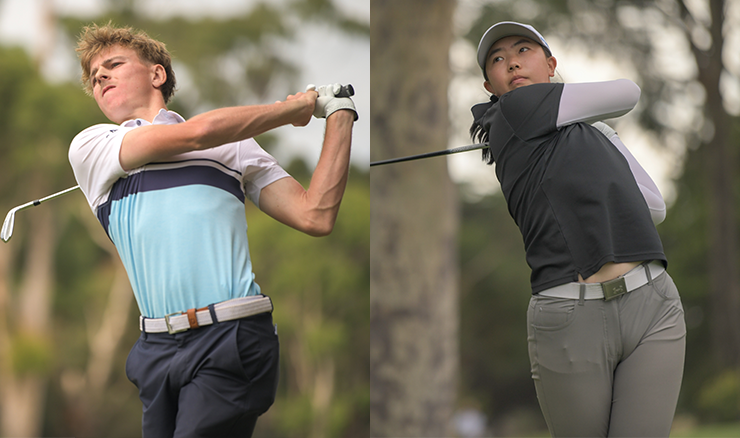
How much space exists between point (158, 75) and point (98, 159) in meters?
0.30

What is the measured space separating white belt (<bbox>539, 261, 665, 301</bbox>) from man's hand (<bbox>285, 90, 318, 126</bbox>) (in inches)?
28.4

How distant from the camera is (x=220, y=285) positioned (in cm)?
161

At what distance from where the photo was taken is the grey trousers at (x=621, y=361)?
1.62 metres

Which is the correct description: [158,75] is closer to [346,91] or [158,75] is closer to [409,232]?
[346,91]

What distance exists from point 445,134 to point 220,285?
192 inches

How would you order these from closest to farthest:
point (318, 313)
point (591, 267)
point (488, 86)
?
point (591, 267), point (488, 86), point (318, 313)

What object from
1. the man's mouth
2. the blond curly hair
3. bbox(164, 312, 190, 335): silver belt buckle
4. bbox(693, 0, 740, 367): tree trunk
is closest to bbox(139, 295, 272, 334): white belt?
bbox(164, 312, 190, 335): silver belt buckle

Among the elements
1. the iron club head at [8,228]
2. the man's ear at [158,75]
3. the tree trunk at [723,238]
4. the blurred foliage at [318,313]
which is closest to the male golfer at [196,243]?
the man's ear at [158,75]

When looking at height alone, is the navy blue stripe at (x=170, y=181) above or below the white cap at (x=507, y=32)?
below

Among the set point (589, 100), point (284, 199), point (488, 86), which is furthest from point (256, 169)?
point (589, 100)

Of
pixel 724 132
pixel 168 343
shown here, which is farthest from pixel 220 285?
pixel 724 132

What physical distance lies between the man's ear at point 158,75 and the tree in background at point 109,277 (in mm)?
12949

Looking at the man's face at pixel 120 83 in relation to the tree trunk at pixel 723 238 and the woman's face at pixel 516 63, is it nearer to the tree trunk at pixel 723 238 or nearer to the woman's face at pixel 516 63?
the woman's face at pixel 516 63

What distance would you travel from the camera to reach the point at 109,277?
15984 millimetres
